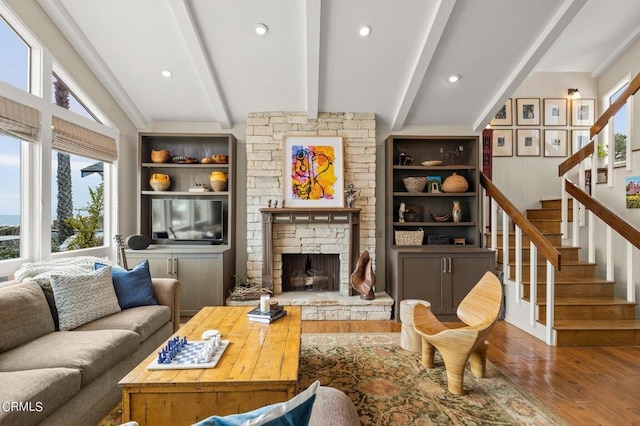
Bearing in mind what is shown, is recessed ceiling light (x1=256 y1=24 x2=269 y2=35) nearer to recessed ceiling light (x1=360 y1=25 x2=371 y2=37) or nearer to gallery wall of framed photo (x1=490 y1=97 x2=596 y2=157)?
recessed ceiling light (x1=360 y1=25 x2=371 y2=37)

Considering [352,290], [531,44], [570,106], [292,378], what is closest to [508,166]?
[570,106]

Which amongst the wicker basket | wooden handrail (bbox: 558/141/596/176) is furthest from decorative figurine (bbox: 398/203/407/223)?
wooden handrail (bbox: 558/141/596/176)

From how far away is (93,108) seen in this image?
3.95 metres

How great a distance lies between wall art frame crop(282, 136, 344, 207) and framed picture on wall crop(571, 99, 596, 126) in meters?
4.02

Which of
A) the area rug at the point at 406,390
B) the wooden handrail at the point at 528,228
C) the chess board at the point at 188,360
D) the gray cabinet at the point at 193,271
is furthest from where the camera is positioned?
the gray cabinet at the point at 193,271

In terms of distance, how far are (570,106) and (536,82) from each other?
67cm

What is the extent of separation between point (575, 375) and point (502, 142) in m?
3.77

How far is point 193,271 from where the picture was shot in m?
4.07

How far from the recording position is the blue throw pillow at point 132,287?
9.47 ft

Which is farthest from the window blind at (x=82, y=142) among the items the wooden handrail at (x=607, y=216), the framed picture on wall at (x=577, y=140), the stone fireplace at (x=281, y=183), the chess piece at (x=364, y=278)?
the framed picture on wall at (x=577, y=140)

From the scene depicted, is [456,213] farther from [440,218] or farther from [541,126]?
[541,126]

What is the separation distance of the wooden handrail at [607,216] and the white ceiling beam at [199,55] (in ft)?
15.0

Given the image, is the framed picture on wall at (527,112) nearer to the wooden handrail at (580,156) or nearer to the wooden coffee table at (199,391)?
the wooden handrail at (580,156)

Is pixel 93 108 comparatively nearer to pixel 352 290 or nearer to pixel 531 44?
pixel 352 290
